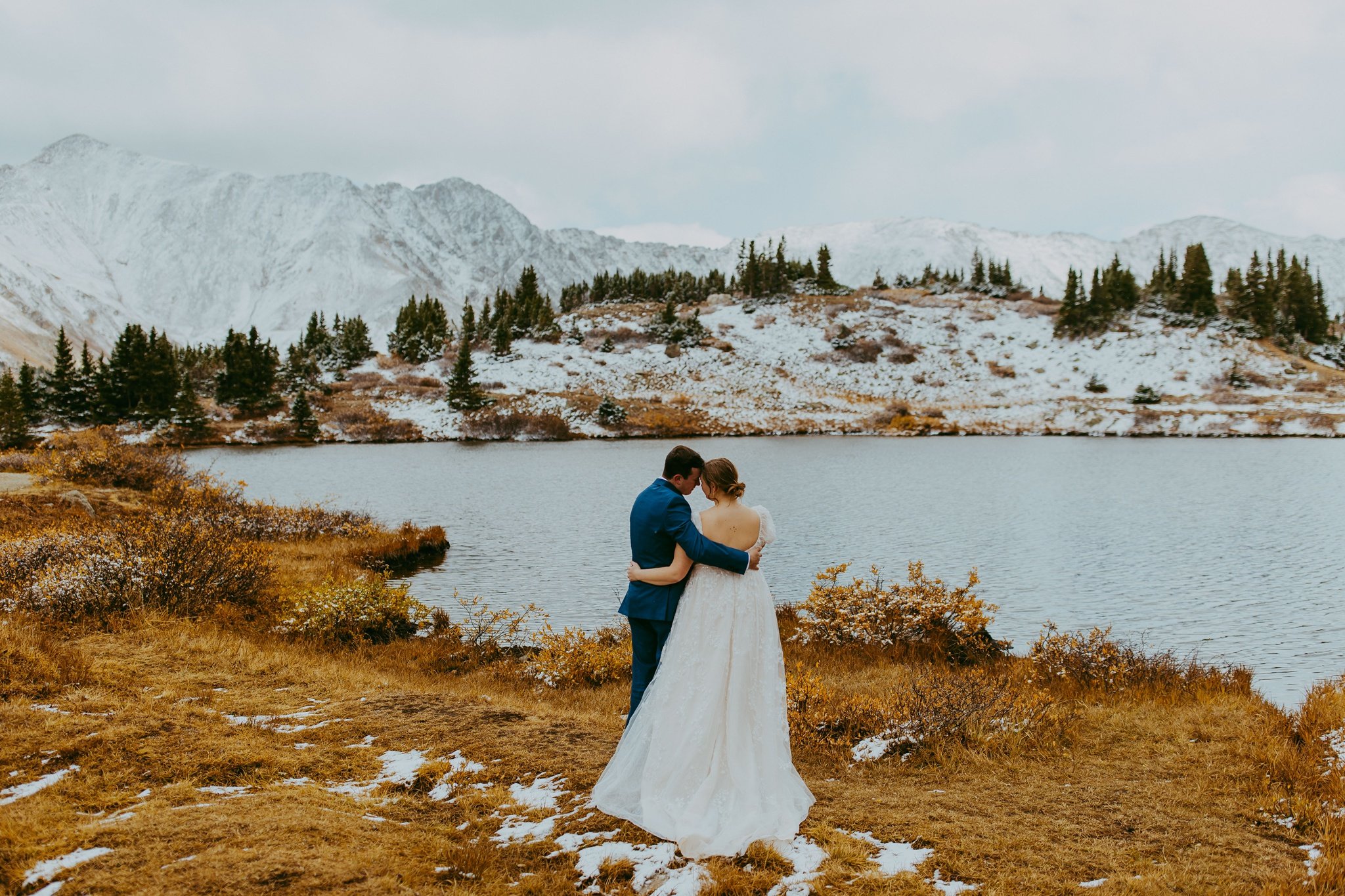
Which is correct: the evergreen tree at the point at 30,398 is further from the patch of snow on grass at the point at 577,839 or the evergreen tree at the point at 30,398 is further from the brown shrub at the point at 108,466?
the patch of snow on grass at the point at 577,839

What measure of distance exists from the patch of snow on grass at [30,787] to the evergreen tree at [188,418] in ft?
269

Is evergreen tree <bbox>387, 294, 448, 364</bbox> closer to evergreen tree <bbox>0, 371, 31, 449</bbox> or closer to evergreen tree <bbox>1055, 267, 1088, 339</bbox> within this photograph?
evergreen tree <bbox>0, 371, 31, 449</bbox>

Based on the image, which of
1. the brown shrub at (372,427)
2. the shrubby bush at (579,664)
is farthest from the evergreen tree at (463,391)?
the shrubby bush at (579,664)

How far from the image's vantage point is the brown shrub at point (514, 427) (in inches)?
3292

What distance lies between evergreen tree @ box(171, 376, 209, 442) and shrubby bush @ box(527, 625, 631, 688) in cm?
7844

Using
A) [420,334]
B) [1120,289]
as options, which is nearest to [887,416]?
[1120,289]

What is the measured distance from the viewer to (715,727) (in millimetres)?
6660

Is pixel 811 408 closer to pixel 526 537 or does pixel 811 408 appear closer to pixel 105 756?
pixel 526 537

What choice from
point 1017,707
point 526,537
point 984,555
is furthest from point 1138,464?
point 1017,707

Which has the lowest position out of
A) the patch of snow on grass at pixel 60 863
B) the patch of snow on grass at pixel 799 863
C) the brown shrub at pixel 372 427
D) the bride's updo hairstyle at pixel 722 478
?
the patch of snow on grass at pixel 799 863

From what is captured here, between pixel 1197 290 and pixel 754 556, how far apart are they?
420 ft

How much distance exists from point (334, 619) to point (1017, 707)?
12663 mm

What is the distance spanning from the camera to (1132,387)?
93.6 metres

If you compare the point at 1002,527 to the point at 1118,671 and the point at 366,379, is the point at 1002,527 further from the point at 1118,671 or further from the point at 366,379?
the point at 366,379
